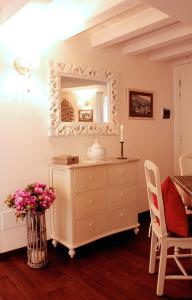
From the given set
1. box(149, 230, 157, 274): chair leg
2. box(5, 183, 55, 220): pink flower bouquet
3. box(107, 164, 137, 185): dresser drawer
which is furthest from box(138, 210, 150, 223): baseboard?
box(5, 183, 55, 220): pink flower bouquet

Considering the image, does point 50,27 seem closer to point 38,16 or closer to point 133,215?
point 38,16

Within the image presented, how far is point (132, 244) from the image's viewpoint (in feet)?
10.0

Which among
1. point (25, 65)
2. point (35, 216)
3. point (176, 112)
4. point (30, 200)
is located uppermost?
point (25, 65)

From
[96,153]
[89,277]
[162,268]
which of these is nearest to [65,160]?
[96,153]

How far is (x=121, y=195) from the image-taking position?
10.3 feet

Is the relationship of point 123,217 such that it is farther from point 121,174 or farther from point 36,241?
point 36,241

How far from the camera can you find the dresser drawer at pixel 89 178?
2722mm

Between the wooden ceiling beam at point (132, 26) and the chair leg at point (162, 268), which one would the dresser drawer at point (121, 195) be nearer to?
the chair leg at point (162, 268)

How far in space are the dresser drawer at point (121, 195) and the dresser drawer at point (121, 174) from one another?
0.22ft

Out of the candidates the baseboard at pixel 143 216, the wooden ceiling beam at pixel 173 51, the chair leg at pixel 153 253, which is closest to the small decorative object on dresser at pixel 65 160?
the chair leg at pixel 153 253

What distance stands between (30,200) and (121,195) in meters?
1.09

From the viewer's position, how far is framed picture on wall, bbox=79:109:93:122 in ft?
10.3

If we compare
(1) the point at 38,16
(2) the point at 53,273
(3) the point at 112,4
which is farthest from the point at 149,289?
(1) the point at 38,16

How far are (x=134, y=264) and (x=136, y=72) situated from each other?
242 centimetres
